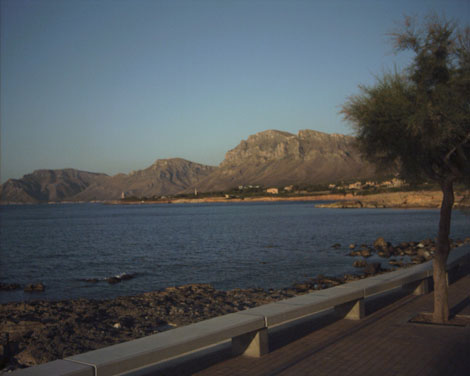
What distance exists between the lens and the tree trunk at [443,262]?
8.61 metres

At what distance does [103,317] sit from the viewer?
14.6 metres

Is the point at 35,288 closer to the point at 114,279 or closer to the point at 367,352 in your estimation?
the point at 114,279

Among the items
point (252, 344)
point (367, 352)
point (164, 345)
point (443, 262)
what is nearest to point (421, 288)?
point (443, 262)

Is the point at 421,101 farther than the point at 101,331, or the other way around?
the point at 101,331

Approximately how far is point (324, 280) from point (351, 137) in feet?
38.1

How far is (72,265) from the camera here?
104ft

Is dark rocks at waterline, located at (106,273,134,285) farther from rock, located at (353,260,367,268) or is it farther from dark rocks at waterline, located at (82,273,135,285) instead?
rock, located at (353,260,367,268)

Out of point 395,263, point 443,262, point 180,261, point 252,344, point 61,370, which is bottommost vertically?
point 180,261

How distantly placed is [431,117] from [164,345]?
243 inches

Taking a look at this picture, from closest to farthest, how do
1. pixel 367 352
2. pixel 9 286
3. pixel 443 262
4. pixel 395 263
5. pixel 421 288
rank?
pixel 367 352, pixel 443 262, pixel 421 288, pixel 9 286, pixel 395 263

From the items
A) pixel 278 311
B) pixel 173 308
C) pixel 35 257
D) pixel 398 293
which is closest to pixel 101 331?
pixel 173 308

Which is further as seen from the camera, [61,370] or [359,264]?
[359,264]

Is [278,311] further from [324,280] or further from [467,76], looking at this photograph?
[324,280]

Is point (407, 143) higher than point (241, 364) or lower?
higher
